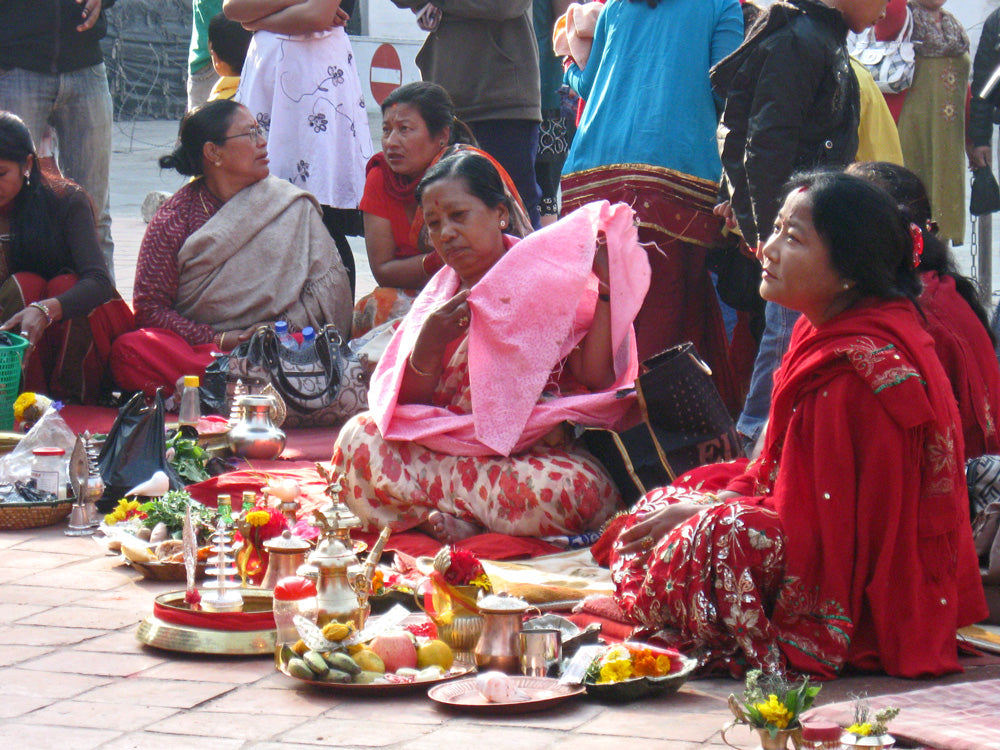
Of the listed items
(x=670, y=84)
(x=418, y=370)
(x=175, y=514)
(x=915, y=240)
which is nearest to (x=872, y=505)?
(x=915, y=240)

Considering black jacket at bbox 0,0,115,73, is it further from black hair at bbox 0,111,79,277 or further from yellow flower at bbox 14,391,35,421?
yellow flower at bbox 14,391,35,421

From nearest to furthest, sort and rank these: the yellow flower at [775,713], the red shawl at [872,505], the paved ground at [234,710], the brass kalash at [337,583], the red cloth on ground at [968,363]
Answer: the yellow flower at [775,713] < the paved ground at [234,710] < the red shawl at [872,505] < the brass kalash at [337,583] < the red cloth on ground at [968,363]

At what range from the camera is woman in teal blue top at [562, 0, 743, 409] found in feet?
18.6

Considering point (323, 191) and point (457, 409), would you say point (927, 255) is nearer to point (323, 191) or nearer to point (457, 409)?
point (457, 409)

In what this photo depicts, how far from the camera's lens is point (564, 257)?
4.48 metres

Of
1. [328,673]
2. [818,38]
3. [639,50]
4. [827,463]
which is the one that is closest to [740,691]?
[827,463]

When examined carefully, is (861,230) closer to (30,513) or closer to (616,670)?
(616,670)

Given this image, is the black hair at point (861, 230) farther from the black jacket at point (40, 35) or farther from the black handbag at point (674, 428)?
the black jacket at point (40, 35)

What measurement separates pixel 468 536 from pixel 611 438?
0.55m

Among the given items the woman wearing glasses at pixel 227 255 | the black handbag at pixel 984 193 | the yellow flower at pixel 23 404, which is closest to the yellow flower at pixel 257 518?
the yellow flower at pixel 23 404

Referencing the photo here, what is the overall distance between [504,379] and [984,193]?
14.7ft

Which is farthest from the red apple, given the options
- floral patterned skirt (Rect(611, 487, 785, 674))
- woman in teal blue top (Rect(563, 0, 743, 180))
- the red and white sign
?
the red and white sign

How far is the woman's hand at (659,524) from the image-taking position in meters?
3.46

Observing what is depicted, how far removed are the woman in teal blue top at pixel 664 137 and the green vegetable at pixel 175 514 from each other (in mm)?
2180
